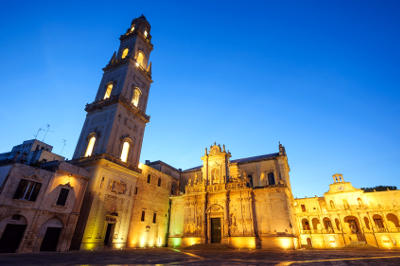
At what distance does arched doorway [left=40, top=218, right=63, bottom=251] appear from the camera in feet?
55.4

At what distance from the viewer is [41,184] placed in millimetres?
17141

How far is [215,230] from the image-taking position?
27.8m

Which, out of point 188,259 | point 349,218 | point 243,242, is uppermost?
point 349,218

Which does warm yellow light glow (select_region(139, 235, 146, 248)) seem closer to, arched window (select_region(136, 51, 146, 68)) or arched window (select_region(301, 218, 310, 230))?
arched window (select_region(136, 51, 146, 68))

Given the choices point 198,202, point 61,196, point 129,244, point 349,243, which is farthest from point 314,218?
point 61,196

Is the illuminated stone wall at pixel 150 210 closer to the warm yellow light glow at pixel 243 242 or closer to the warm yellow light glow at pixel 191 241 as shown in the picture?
the warm yellow light glow at pixel 191 241

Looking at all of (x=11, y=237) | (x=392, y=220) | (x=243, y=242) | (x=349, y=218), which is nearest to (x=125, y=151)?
(x=11, y=237)

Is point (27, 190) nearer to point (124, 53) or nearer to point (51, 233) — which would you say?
point (51, 233)

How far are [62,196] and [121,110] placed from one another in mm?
12747

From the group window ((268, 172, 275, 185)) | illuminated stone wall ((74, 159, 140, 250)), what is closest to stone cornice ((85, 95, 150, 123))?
illuminated stone wall ((74, 159, 140, 250))

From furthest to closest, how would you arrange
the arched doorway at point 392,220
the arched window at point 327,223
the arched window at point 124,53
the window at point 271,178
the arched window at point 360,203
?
the arched window at point 327,223 → the arched window at point 360,203 → the arched doorway at point 392,220 → the arched window at point 124,53 → the window at point 271,178

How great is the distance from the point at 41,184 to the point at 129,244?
1267 centimetres

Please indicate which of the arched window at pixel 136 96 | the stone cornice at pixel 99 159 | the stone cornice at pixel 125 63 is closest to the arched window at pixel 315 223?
the stone cornice at pixel 99 159

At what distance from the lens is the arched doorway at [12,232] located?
1460 centimetres
